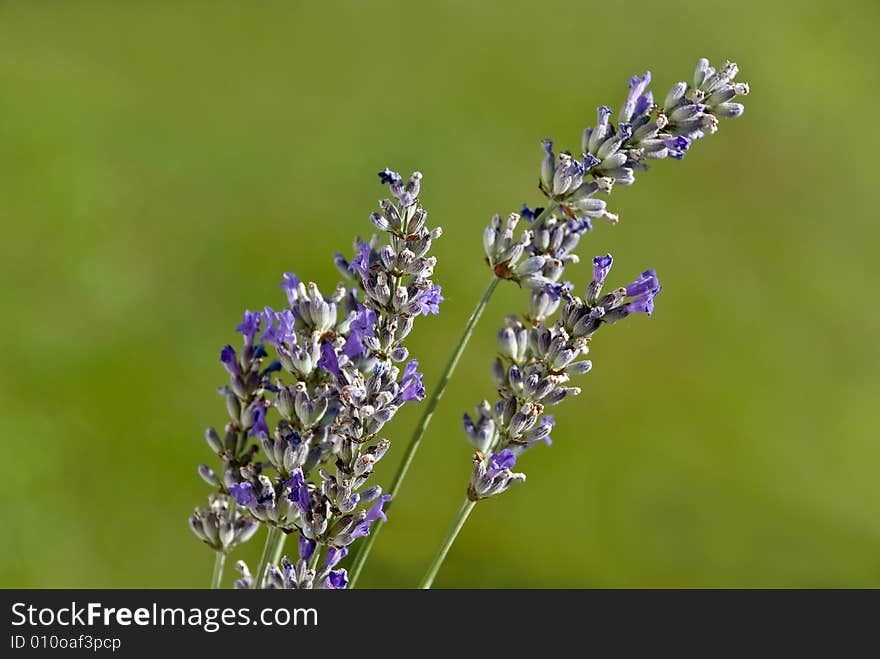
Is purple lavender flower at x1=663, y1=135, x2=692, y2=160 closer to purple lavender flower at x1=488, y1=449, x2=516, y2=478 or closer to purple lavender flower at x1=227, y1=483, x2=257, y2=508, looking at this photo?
purple lavender flower at x1=488, y1=449, x2=516, y2=478

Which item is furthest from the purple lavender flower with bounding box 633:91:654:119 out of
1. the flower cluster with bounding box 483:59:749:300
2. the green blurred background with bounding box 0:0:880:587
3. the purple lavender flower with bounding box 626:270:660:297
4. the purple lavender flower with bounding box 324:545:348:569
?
the green blurred background with bounding box 0:0:880:587

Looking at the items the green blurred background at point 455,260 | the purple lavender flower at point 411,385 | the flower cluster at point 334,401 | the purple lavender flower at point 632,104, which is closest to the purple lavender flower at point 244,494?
the flower cluster at point 334,401

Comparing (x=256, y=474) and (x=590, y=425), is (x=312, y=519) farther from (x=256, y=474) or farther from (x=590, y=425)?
(x=590, y=425)

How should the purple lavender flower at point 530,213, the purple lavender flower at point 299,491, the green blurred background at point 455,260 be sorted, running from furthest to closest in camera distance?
1. the green blurred background at point 455,260
2. the purple lavender flower at point 530,213
3. the purple lavender flower at point 299,491

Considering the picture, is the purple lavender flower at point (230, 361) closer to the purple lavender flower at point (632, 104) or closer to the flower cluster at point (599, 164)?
the flower cluster at point (599, 164)

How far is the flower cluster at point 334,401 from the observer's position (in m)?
0.46

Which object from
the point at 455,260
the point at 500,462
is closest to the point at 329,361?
the point at 500,462

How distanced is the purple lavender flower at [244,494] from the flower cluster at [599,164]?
0.21 metres

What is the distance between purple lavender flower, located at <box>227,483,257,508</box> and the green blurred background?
3.02ft

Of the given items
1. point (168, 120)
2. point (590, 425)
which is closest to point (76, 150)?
point (168, 120)

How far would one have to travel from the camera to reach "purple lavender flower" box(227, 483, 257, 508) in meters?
0.47

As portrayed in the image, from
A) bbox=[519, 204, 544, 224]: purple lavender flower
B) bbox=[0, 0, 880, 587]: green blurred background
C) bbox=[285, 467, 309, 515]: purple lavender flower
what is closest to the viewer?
bbox=[285, 467, 309, 515]: purple lavender flower

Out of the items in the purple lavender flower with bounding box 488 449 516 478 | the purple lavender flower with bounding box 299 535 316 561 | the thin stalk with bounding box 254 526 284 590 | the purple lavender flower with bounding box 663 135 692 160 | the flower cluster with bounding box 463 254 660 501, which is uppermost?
the purple lavender flower with bounding box 663 135 692 160

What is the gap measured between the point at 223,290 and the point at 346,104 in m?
0.64
